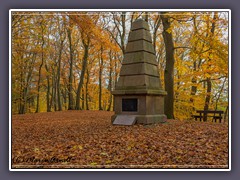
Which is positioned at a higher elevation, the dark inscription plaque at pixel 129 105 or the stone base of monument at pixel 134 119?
the dark inscription plaque at pixel 129 105

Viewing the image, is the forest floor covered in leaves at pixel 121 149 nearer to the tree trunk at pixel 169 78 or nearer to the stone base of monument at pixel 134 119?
the stone base of monument at pixel 134 119

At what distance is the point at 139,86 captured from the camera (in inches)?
332

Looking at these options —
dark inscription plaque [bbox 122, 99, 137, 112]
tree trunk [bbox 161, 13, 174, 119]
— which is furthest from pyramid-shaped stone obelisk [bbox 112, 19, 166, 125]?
tree trunk [bbox 161, 13, 174, 119]

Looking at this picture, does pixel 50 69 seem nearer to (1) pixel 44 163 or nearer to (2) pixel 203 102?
(2) pixel 203 102

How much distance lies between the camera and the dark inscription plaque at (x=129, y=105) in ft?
27.9

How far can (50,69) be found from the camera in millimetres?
15508

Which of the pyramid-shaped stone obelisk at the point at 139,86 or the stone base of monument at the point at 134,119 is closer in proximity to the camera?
Result: the stone base of monument at the point at 134,119

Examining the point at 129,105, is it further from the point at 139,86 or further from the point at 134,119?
the point at 139,86

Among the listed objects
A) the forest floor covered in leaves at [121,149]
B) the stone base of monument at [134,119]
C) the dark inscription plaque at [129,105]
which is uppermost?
the dark inscription plaque at [129,105]

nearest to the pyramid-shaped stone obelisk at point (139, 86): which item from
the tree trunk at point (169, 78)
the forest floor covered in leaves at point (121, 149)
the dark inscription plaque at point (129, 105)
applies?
the dark inscription plaque at point (129, 105)

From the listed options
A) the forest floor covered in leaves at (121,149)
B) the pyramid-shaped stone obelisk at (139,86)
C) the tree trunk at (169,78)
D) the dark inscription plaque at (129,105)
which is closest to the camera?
the forest floor covered in leaves at (121,149)

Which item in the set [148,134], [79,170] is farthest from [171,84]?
[79,170]

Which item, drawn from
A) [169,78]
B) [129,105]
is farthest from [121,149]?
[169,78]
